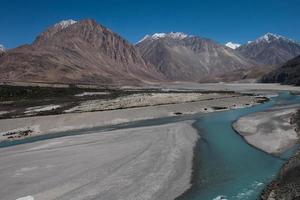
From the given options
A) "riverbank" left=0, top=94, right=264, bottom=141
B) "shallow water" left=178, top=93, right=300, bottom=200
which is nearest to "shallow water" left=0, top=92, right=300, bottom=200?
"shallow water" left=178, top=93, right=300, bottom=200

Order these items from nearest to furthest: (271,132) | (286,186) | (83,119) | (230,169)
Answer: (286,186), (230,169), (271,132), (83,119)

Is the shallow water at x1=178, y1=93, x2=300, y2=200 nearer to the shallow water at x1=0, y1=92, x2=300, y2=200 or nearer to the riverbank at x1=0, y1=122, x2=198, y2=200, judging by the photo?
the shallow water at x1=0, y1=92, x2=300, y2=200

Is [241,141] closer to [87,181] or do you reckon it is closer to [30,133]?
[87,181]

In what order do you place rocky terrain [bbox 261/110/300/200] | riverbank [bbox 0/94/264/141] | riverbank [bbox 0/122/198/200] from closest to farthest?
rocky terrain [bbox 261/110/300/200]
riverbank [bbox 0/122/198/200]
riverbank [bbox 0/94/264/141]

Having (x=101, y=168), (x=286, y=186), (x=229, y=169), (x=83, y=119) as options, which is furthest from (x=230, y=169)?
(x=83, y=119)

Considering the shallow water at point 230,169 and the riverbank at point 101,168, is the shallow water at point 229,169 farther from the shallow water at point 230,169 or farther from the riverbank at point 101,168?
the riverbank at point 101,168

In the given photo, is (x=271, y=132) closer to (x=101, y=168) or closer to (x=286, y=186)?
(x=286, y=186)
